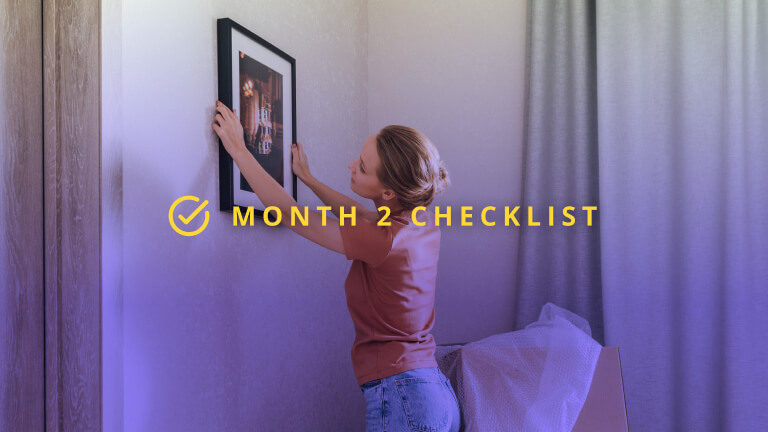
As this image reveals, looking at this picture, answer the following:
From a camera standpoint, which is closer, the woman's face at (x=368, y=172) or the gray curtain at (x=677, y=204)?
the woman's face at (x=368, y=172)

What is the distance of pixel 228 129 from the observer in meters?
1.66

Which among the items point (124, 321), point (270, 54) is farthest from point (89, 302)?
point (270, 54)

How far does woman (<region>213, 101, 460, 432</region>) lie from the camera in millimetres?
1427

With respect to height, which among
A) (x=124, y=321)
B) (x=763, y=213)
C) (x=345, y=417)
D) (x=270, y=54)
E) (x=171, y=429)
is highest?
(x=270, y=54)

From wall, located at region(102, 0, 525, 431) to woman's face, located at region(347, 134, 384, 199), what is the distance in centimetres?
38

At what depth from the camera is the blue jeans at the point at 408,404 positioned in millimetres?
1393

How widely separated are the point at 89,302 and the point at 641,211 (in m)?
1.92

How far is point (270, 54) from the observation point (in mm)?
1920

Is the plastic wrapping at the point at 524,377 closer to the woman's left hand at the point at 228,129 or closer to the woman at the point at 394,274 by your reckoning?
the woman at the point at 394,274

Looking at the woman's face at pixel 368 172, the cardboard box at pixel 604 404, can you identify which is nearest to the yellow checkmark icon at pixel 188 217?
the woman's face at pixel 368 172

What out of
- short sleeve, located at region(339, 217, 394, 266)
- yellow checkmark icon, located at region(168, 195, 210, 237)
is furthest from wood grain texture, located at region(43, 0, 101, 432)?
short sleeve, located at region(339, 217, 394, 266)

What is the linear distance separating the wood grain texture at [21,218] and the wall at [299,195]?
0.15m

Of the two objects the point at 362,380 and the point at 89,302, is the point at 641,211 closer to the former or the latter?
the point at 362,380

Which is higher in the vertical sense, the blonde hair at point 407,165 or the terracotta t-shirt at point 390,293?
the blonde hair at point 407,165
